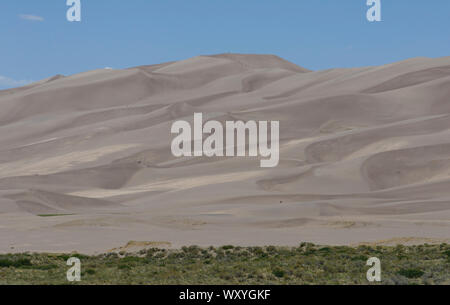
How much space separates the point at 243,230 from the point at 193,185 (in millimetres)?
33409

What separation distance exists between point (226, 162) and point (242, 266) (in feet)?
200

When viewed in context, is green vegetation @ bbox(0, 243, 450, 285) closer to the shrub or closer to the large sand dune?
the shrub

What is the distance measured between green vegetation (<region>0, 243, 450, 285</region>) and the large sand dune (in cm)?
507

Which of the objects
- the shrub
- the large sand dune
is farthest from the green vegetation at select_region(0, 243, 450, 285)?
the large sand dune

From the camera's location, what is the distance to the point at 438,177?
72812 mm

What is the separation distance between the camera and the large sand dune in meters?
42.6

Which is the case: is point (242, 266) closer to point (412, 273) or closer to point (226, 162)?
point (412, 273)

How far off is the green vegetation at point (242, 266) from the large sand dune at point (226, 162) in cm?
507

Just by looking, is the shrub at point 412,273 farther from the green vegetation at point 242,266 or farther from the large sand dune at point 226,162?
the large sand dune at point 226,162

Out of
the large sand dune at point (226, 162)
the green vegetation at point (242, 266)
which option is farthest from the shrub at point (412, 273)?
the large sand dune at point (226, 162)

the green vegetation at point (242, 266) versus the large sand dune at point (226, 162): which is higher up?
the large sand dune at point (226, 162)

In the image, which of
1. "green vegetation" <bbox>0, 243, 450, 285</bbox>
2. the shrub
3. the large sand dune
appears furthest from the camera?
the large sand dune

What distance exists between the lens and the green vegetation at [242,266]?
21.2 metres
